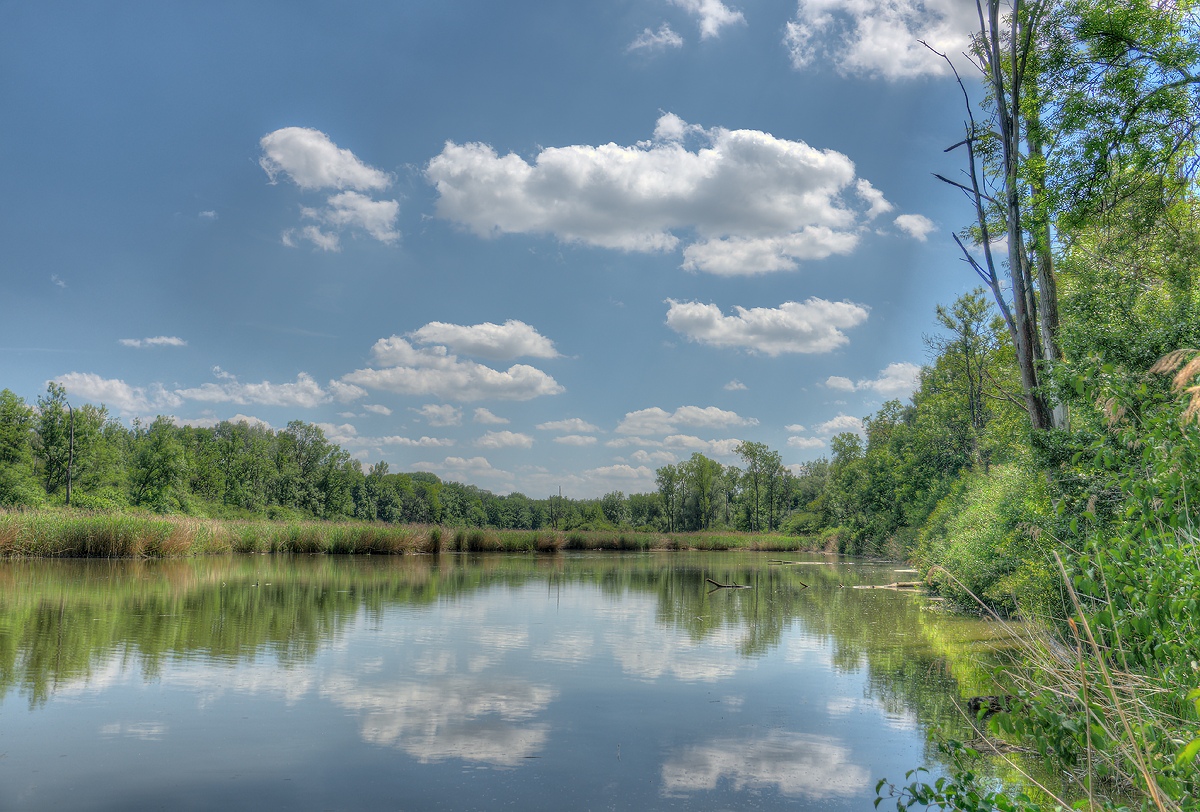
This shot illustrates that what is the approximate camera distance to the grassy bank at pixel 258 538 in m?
28.2

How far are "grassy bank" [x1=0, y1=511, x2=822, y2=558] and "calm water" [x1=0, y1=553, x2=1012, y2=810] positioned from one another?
12331mm

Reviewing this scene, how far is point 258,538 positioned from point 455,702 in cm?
3156

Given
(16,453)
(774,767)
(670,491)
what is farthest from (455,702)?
(670,491)

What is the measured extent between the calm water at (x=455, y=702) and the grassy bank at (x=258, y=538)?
40.5 ft

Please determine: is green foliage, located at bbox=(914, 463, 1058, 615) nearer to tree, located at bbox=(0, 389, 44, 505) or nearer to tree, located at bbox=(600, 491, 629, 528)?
tree, located at bbox=(0, 389, 44, 505)

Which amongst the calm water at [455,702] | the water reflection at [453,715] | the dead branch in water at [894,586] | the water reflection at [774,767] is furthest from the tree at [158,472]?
the water reflection at [774,767]

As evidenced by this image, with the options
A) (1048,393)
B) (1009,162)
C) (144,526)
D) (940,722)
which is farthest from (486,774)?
(144,526)

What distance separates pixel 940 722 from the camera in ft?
25.1

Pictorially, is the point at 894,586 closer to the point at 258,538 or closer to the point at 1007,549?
the point at 1007,549

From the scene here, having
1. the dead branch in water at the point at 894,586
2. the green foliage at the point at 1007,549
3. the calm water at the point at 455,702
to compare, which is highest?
the green foliage at the point at 1007,549

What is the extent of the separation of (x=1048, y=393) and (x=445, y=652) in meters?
9.01

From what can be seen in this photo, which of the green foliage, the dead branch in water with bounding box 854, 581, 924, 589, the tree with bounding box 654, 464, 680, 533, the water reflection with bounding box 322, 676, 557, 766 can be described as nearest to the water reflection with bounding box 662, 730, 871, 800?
the water reflection with bounding box 322, 676, 557, 766

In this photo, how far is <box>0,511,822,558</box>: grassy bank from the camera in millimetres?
28172

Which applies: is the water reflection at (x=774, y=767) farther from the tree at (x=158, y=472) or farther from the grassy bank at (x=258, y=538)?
the tree at (x=158, y=472)
